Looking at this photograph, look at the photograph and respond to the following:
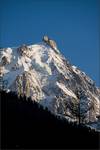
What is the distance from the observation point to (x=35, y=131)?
3684cm

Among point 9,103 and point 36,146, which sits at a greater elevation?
point 9,103

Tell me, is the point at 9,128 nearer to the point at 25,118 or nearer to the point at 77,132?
the point at 25,118

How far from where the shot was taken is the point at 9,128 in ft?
112

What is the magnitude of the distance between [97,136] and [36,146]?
1294 centimetres

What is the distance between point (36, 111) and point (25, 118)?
559 centimetres

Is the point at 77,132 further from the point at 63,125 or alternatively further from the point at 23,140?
the point at 23,140

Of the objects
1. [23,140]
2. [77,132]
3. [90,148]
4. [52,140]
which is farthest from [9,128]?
[77,132]

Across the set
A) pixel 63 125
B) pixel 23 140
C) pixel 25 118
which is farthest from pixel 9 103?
pixel 23 140

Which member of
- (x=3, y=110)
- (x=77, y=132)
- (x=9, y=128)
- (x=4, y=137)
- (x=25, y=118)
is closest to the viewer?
(x=4, y=137)

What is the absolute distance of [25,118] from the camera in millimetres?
39156

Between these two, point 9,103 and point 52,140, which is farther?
point 9,103

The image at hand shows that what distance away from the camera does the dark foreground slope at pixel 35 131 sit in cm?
3284

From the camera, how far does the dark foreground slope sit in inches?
1293

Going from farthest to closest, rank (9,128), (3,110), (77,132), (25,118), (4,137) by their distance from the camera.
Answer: (77,132), (25,118), (3,110), (9,128), (4,137)
